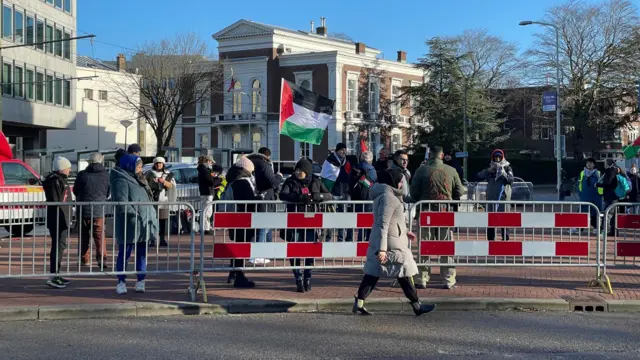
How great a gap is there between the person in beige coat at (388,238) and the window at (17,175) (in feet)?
40.0

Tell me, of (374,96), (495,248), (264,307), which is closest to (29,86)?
(374,96)

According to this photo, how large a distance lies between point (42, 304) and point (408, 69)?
6556 cm

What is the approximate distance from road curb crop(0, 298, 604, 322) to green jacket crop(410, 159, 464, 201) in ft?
5.48

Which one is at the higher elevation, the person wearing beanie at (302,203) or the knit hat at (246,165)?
the knit hat at (246,165)

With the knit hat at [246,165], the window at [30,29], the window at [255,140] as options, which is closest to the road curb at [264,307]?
the knit hat at [246,165]

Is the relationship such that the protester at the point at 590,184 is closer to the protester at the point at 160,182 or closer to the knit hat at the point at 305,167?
the protester at the point at 160,182

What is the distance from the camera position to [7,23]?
41312 millimetres

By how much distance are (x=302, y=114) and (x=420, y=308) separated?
692 cm

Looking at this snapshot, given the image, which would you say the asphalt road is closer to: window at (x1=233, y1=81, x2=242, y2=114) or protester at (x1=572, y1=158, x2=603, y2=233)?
protester at (x1=572, y1=158, x2=603, y2=233)

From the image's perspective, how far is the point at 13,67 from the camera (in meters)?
42.3

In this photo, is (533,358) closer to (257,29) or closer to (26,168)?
(26,168)

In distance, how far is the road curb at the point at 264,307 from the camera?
28.4 feet

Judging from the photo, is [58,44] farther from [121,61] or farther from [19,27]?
[121,61]

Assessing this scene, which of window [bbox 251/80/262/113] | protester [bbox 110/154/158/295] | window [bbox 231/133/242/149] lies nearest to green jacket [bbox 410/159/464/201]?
protester [bbox 110/154/158/295]
